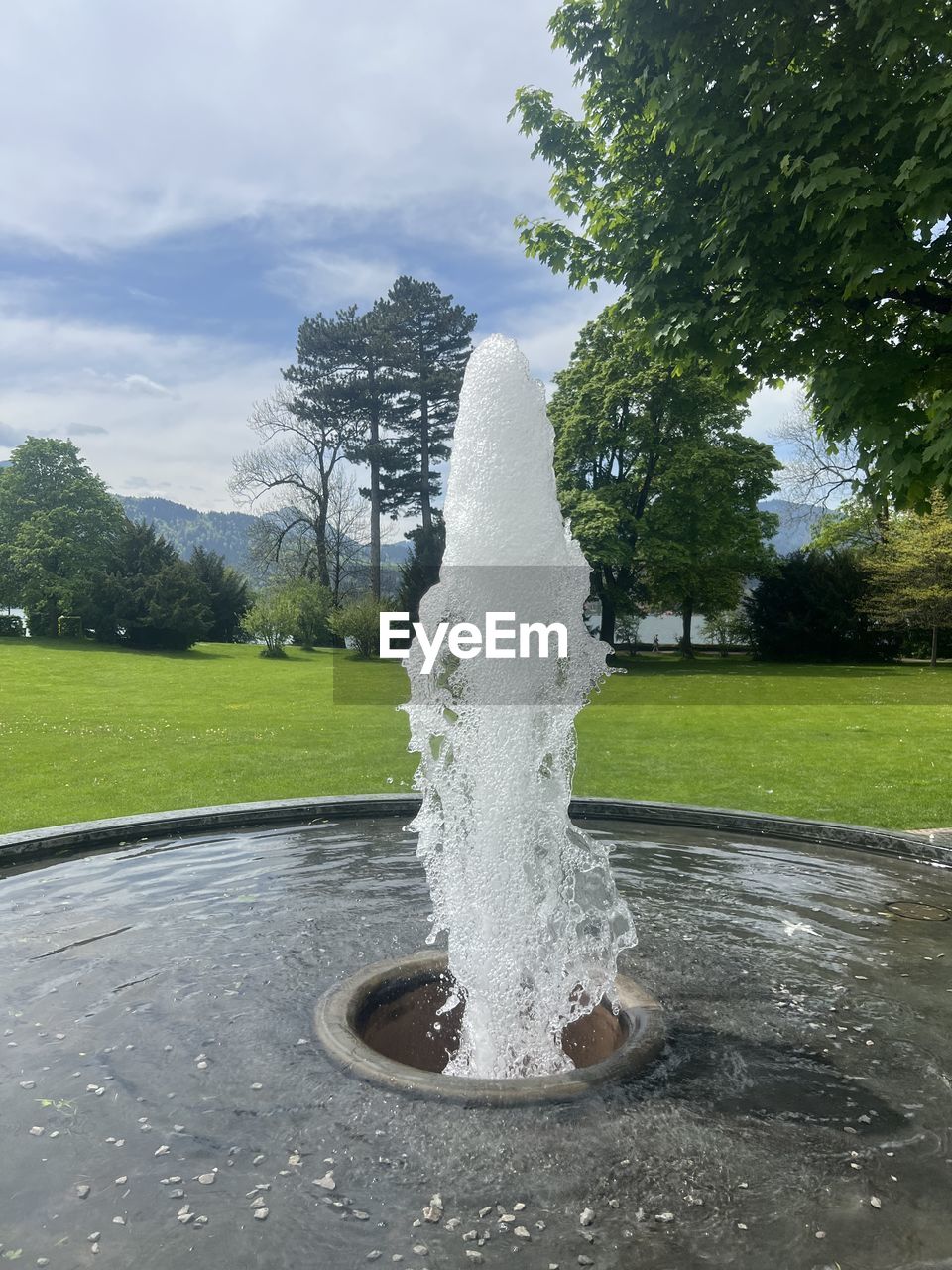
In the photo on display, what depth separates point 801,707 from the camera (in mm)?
25219

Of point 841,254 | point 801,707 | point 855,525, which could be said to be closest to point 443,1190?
point 841,254

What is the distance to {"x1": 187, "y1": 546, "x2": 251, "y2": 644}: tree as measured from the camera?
57188mm

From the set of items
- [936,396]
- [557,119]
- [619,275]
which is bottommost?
[936,396]

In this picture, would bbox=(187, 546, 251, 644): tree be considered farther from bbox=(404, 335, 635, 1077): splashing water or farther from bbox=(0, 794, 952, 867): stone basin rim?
bbox=(404, 335, 635, 1077): splashing water

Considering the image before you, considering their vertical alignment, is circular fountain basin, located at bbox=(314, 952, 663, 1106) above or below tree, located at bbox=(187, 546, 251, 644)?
below

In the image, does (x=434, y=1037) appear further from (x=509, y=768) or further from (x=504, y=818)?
(x=509, y=768)

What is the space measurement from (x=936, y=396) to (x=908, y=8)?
11.4 feet

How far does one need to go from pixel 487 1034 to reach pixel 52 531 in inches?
2068

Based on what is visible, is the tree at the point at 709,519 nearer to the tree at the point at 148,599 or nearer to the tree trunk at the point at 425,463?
the tree trunk at the point at 425,463

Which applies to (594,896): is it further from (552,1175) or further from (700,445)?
(700,445)

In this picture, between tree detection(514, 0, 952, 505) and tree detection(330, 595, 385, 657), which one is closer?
tree detection(514, 0, 952, 505)

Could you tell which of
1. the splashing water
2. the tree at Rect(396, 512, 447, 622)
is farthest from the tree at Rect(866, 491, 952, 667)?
the splashing water

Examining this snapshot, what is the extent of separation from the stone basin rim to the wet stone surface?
163cm

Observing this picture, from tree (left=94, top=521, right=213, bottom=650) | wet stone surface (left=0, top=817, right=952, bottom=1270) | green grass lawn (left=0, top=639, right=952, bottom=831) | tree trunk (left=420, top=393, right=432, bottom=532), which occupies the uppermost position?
tree trunk (left=420, top=393, right=432, bottom=532)
